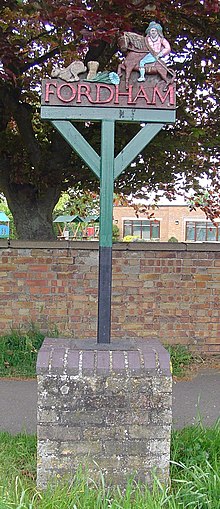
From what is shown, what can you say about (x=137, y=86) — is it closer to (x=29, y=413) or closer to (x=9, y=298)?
(x=29, y=413)

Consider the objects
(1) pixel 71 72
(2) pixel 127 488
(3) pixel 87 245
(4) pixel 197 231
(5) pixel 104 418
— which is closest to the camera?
(2) pixel 127 488

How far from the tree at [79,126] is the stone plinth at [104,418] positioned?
3234 mm

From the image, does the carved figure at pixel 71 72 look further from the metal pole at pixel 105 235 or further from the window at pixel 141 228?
the window at pixel 141 228

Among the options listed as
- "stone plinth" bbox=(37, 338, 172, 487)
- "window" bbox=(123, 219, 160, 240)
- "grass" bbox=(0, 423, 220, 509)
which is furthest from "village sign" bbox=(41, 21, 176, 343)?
"window" bbox=(123, 219, 160, 240)

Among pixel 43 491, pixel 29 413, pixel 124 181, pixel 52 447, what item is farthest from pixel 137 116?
pixel 124 181

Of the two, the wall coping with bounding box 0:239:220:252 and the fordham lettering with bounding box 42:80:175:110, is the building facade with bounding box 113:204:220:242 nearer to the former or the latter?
the wall coping with bounding box 0:239:220:252

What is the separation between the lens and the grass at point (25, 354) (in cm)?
573

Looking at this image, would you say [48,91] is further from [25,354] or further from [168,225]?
[168,225]

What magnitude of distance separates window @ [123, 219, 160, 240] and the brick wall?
103 feet

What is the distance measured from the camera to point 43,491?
3012 mm

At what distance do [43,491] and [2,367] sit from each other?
2.85 meters

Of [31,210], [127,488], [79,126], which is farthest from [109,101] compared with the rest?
[31,210]

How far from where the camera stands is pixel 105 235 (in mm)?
3359

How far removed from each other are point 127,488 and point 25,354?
3.16 metres
